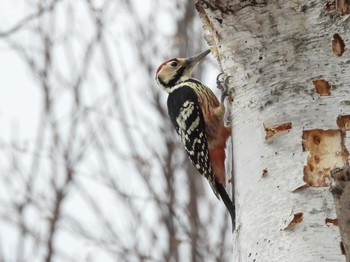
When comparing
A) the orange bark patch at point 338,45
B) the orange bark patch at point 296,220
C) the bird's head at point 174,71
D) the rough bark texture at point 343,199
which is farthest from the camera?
the bird's head at point 174,71

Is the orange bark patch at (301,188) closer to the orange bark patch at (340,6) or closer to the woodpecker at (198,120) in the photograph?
the orange bark patch at (340,6)

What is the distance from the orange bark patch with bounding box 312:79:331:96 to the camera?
2.56m

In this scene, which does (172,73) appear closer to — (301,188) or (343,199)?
(301,188)

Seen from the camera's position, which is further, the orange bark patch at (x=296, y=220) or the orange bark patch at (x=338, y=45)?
the orange bark patch at (x=338, y=45)

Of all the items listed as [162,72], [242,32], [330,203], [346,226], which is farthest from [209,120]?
[346,226]

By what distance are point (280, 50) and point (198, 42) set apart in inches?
130

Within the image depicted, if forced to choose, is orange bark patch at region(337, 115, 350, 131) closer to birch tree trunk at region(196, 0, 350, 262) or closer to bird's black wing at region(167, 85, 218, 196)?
birch tree trunk at region(196, 0, 350, 262)

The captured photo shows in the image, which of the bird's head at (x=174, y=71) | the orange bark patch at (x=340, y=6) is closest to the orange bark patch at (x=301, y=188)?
the orange bark patch at (x=340, y=6)

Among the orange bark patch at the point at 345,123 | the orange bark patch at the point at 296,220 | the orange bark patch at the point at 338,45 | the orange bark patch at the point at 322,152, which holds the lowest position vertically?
the orange bark patch at the point at 296,220

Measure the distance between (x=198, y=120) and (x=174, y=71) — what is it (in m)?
0.63

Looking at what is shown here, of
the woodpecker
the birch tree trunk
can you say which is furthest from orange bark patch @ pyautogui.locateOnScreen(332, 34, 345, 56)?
the woodpecker

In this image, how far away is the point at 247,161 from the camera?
8.81ft

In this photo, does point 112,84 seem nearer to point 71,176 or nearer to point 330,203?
point 71,176

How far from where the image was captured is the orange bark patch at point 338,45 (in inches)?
104
